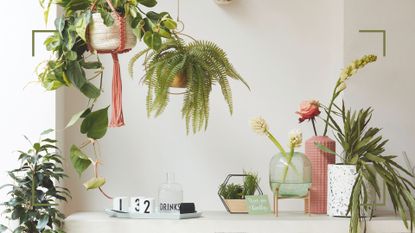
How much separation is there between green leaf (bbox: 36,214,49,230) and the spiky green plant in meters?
0.67

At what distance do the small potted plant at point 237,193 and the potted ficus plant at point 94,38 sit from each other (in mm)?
820

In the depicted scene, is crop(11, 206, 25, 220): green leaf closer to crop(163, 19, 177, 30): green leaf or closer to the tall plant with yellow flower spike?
crop(163, 19, 177, 30): green leaf

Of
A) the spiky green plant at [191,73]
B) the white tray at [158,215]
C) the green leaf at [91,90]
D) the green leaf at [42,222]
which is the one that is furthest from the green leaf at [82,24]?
the white tray at [158,215]

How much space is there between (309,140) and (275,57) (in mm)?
554

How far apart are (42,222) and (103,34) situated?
3.06 feet

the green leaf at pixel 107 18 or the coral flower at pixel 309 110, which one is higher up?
the green leaf at pixel 107 18

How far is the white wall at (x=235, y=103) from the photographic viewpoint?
3951 mm

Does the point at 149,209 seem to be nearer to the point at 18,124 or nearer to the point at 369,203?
the point at 18,124

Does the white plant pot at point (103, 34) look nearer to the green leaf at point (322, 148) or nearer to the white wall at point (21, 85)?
the white wall at point (21, 85)

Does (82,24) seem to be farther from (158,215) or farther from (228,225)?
(228,225)

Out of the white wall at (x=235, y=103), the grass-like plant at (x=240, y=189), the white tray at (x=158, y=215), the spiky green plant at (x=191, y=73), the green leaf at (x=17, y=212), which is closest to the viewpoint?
the green leaf at (x=17, y=212)

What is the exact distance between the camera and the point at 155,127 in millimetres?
3967

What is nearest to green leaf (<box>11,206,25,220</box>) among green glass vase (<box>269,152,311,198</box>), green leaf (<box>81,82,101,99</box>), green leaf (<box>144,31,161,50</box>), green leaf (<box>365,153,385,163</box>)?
green leaf (<box>81,82,101,99</box>)

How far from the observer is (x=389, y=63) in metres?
3.85
